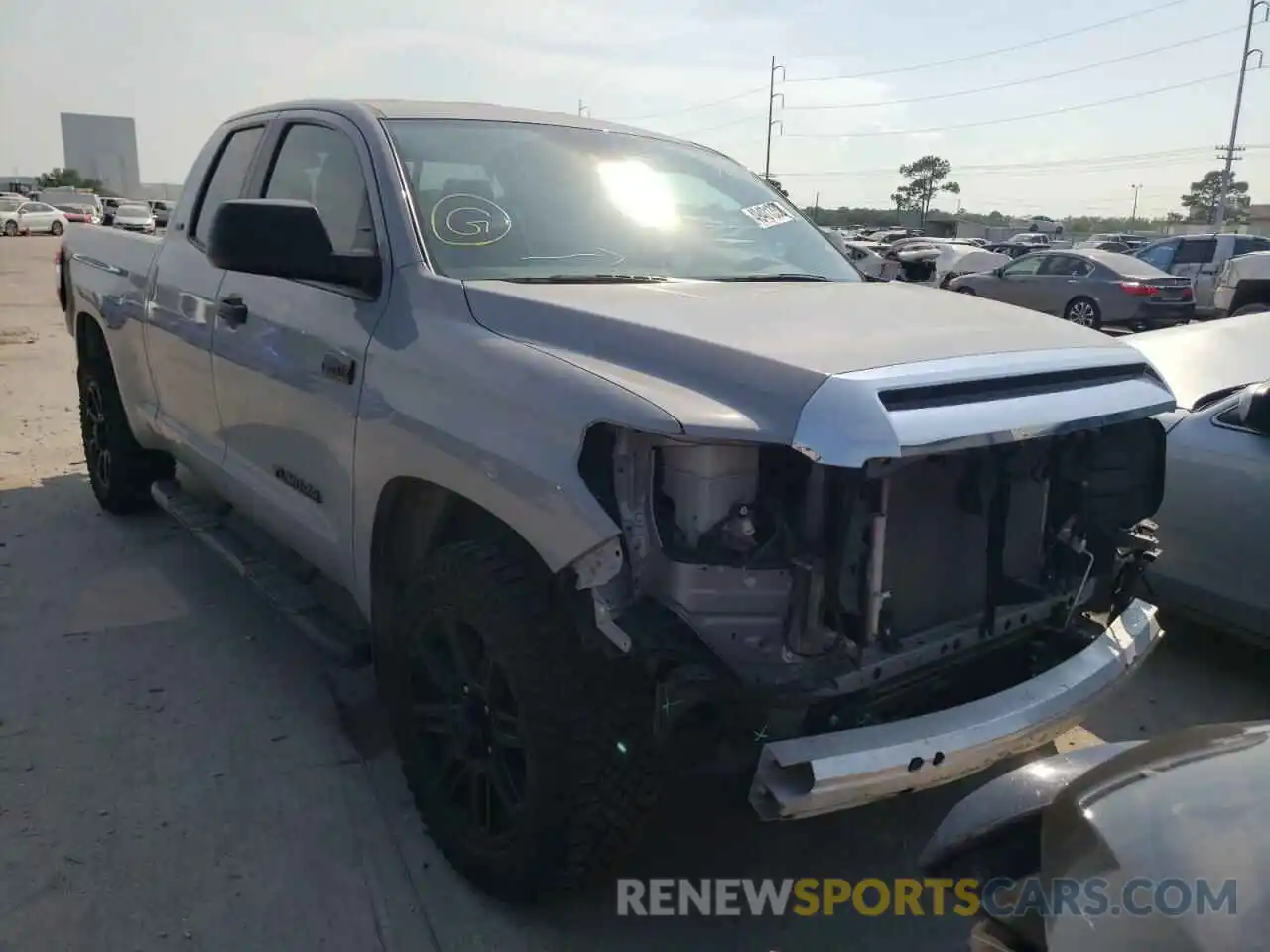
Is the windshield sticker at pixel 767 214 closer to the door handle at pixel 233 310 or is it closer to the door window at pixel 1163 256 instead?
the door handle at pixel 233 310

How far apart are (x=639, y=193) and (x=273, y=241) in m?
1.21

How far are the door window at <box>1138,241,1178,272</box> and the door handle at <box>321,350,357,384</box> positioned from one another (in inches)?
798

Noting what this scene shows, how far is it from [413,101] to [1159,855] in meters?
3.20

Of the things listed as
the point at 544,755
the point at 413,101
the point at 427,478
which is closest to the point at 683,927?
the point at 544,755

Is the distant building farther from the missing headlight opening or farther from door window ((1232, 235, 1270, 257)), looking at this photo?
the missing headlight opening

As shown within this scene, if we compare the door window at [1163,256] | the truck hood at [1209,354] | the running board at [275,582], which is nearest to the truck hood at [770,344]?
the running board at [275,582]

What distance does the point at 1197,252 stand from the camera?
19.8 m

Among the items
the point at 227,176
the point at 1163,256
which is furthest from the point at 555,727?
the point at 1163,256

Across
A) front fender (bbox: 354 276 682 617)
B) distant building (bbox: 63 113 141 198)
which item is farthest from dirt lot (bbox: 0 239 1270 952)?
distant building (bbox: 63 113 141 198)

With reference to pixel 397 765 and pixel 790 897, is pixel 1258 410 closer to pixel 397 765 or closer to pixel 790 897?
pixel 790 897

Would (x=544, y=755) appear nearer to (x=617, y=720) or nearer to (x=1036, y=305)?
(x=617, y=720)

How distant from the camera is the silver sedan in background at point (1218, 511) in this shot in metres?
3.88

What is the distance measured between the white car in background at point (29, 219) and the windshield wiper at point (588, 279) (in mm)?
49512

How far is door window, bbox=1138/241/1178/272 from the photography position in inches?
788
